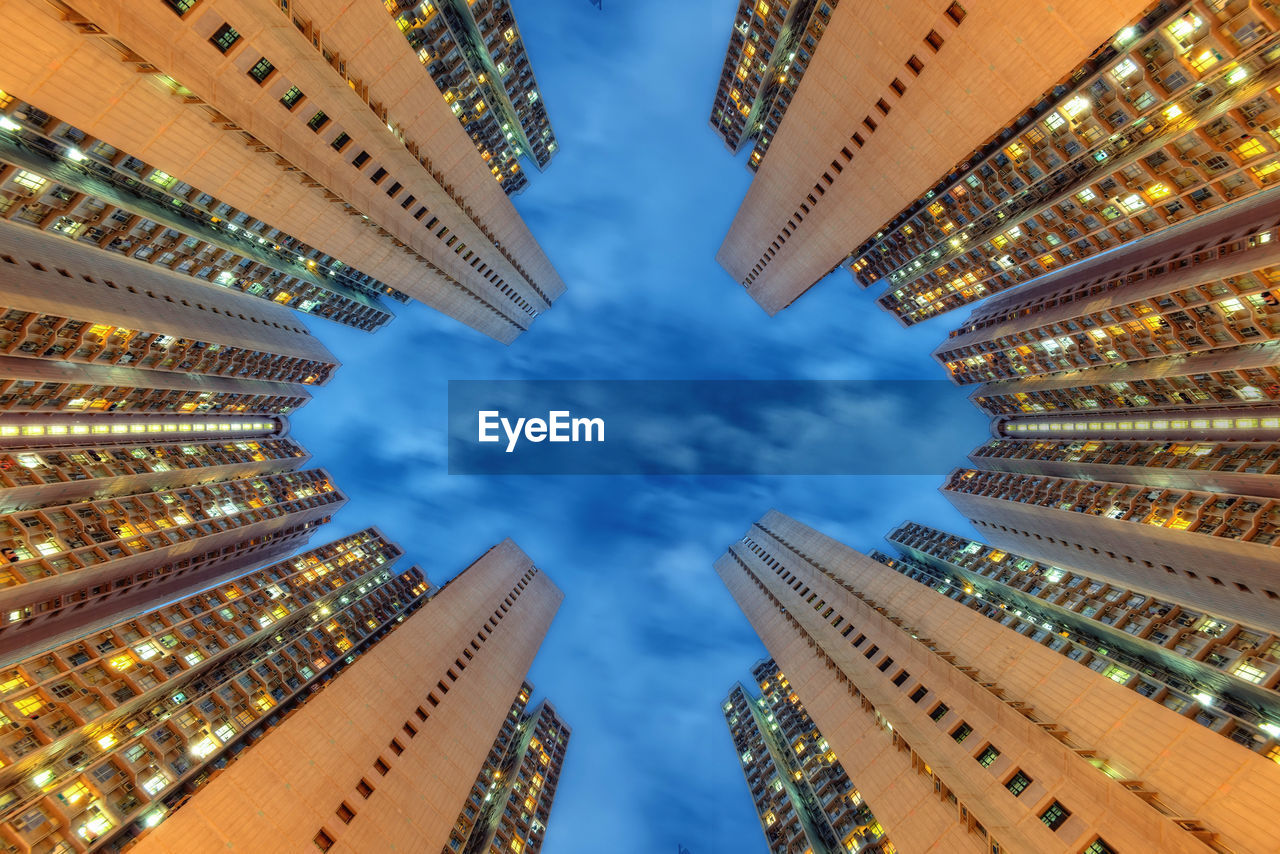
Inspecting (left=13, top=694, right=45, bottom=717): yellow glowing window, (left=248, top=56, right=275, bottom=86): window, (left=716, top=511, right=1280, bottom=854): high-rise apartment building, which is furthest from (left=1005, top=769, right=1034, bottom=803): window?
(left=13, top=694, right=45, bottom=717): yellow glowing window

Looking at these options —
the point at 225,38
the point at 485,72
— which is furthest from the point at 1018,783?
the point at 485,72

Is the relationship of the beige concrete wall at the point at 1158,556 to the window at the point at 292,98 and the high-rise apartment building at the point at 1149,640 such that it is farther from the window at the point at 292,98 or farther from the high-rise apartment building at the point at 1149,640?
the window at the point at 292,98

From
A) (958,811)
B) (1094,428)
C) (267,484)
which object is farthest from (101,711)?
(1094,428)

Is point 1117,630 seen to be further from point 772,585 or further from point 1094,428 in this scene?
point 772,585

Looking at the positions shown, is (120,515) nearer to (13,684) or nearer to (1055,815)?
(13,684)

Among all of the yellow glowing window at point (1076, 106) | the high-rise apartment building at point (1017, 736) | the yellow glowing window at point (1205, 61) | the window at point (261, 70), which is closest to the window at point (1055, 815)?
the high-rise apartment building at point (1017, 736)
